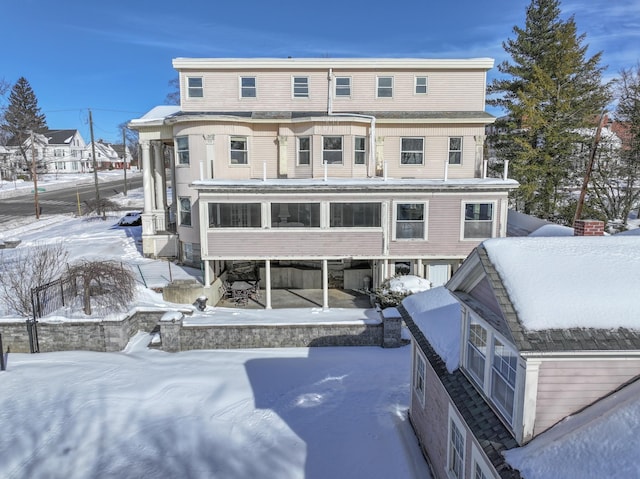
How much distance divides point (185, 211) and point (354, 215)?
335 inches

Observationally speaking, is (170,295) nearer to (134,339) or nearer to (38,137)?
(134,339)

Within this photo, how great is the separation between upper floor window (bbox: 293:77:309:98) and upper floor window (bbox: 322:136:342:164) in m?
3.31

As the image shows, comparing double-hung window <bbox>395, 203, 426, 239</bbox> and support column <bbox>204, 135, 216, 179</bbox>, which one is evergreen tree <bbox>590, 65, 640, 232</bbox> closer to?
double-hung window <bbox>395, 203, 426, 239</bbox>

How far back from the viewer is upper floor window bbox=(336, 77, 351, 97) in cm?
2214

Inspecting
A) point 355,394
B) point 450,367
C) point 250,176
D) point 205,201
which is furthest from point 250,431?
point 250,176

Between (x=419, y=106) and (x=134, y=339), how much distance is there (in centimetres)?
1716

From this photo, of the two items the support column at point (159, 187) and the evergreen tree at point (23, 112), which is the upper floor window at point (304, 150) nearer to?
the support column at point (159, 187)

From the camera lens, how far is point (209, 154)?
1989 centimetres

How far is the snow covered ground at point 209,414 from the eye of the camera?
839 centimetres

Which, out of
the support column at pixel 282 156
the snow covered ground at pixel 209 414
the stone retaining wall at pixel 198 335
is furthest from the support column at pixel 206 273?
the support column at pixel 282 156

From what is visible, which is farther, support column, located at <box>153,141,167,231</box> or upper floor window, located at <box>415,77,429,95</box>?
support column, located at <box>153,141,167,231</box>

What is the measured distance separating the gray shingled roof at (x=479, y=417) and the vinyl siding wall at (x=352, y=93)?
16930 mm

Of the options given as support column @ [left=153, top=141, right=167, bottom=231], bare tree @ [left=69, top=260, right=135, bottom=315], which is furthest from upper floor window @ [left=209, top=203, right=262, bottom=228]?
support column @ [left=153, top=141, right=167, bottom=231]

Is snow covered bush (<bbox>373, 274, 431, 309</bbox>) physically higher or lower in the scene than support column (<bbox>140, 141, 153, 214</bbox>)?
lower
